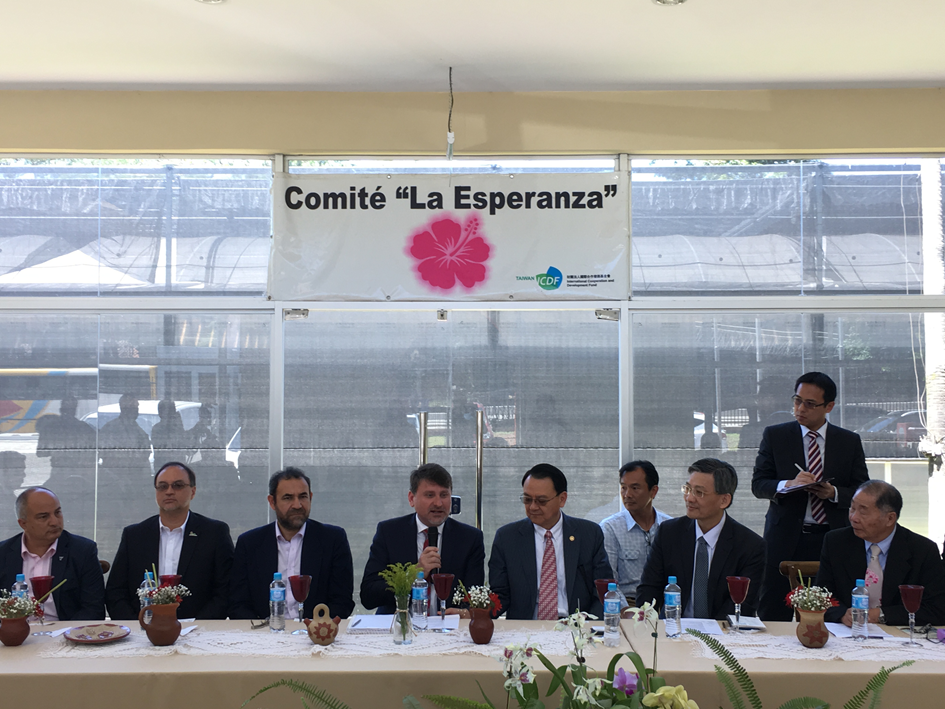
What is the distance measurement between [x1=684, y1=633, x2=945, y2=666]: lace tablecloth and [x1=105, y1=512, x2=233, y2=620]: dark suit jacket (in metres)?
2.24

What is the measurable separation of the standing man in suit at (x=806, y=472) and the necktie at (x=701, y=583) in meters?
0.82

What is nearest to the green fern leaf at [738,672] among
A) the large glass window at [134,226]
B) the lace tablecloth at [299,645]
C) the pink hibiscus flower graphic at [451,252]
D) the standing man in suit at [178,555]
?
the lace tablecloth at [299,645]

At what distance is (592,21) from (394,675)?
10.1ft

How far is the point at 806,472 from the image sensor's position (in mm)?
4410

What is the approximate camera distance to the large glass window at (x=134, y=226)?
5145 mm

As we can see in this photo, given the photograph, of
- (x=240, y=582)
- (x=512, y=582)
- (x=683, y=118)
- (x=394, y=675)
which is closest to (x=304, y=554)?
(x=240, y=582)

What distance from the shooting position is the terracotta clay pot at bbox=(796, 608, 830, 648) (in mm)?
3086

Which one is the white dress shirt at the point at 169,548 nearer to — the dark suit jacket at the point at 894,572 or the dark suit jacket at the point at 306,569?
the dark suit jacket at the point at 306,569

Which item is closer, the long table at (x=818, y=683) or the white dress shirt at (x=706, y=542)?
the long table at (x=818, y=683)

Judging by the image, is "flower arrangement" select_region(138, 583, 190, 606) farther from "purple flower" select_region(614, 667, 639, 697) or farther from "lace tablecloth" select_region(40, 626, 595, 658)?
"purple flower" select_region(614, 667, 639, 697)

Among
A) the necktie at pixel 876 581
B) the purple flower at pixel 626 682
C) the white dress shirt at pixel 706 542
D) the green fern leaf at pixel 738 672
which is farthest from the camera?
the white dress shirt at pixel 706 542

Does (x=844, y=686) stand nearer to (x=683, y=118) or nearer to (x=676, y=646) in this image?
(x=676, y=646)

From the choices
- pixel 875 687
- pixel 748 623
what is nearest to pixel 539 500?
pixel 748 623

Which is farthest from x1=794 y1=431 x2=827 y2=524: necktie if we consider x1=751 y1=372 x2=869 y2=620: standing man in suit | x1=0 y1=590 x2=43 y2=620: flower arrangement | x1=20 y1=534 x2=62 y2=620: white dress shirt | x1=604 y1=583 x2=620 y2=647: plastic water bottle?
x1=20 y1=534 x2=62 y2=620: white dress shirt
